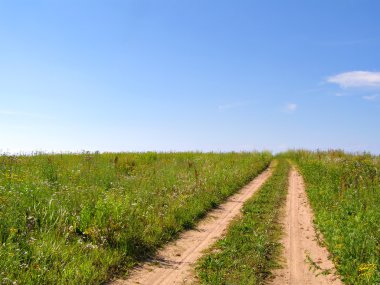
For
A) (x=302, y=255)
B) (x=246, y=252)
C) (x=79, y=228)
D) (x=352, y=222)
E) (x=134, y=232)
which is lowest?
(x=302, y=255)

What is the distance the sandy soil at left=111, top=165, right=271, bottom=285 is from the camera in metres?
6.36

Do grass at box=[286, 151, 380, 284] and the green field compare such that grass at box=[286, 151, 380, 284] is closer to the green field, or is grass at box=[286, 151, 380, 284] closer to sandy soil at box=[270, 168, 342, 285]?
the green field

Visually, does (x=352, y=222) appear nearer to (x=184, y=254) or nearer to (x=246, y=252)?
(x=246, y=252)

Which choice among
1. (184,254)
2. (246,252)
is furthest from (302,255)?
(184,254)

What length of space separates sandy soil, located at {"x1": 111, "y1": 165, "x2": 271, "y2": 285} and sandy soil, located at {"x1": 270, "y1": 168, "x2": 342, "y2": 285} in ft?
5.12

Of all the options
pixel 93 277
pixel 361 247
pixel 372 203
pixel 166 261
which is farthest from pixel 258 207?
pixel 93 277

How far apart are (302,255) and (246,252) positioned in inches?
48.8

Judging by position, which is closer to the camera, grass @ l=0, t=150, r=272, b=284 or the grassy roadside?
grass @ l=0, t=150, r=272, b=284

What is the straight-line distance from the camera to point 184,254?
7.67m

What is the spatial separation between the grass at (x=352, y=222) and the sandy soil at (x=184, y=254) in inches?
102

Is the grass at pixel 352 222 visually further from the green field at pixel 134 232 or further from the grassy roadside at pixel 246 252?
the grassy roadside at pixel 246 252

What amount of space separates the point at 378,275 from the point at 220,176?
11.2 metres

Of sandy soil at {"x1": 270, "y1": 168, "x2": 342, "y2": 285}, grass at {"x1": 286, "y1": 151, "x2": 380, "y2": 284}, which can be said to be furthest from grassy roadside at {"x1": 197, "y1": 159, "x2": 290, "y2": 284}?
grass at {"x1": 286, "y1": 151, "x2": 380, "y2": 284}

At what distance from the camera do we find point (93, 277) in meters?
5.98
